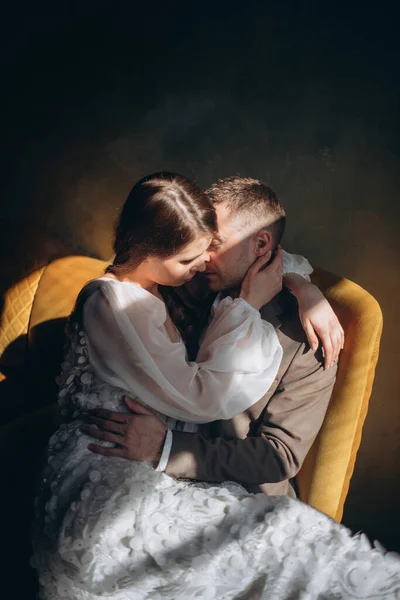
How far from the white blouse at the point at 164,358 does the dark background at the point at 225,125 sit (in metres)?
0.96

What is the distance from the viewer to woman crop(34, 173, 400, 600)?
54.5 inches

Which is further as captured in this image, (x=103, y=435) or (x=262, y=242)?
(x=262, y=242)

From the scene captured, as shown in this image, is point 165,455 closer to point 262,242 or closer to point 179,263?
point 179,263

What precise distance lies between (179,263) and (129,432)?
49 cm

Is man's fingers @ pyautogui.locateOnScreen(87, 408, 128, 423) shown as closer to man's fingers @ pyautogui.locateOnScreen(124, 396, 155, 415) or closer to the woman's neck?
man's fingers @ pyautogui.locateOnScreen(124, 396, 155, 415)

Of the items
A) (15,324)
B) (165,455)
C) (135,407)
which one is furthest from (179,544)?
(15,324)

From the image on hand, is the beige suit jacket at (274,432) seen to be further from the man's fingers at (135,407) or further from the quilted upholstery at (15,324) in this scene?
the quilted upholstery at (15,324)

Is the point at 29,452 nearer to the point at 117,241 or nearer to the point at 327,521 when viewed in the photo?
the point at 117,241

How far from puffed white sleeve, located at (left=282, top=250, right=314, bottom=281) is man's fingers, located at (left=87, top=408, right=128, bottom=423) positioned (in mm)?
741

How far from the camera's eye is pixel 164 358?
163 cm

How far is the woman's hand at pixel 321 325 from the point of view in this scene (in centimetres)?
176

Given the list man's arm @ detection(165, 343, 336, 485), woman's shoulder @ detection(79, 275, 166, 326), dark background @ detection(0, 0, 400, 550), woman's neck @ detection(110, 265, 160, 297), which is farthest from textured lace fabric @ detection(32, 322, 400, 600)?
dark background @ detection(0, 0, 400, 550)

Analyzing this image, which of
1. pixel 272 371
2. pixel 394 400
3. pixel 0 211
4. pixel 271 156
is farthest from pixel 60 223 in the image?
pixel 394 400

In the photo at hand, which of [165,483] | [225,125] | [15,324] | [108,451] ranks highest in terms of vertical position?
[225,125]
